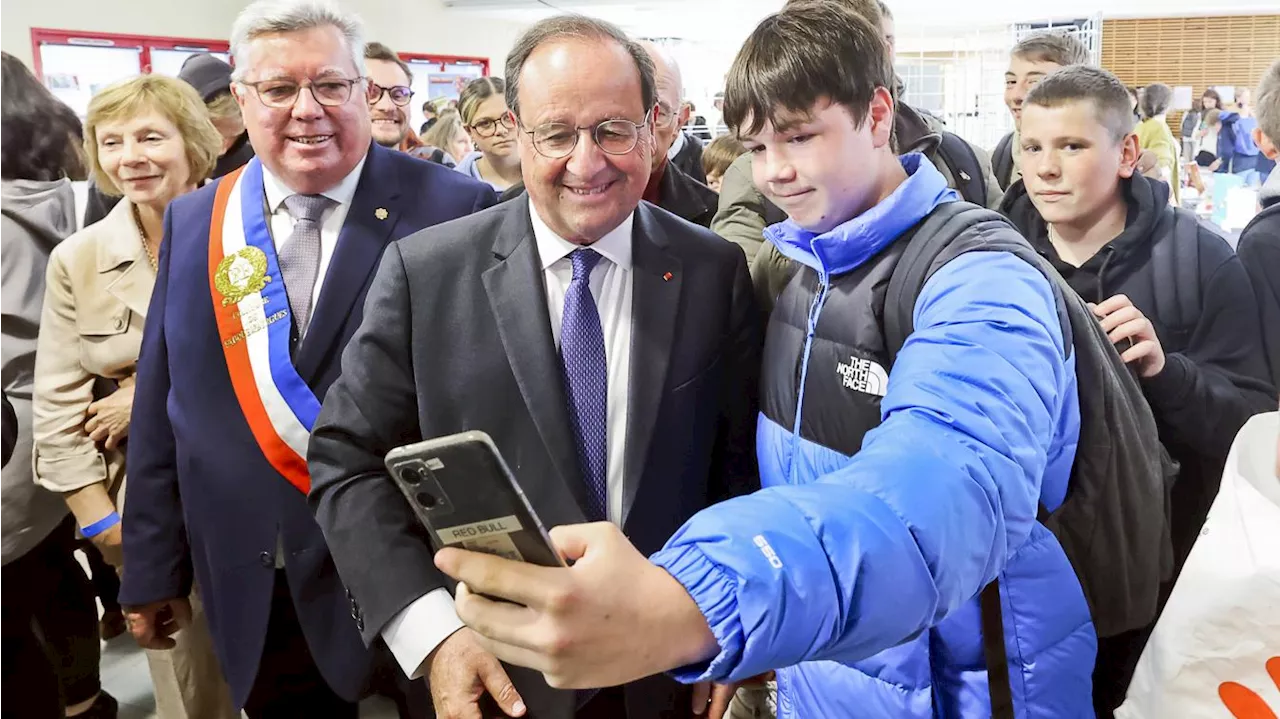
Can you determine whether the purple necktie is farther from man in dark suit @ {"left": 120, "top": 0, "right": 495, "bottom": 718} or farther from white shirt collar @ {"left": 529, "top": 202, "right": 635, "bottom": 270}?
man in dark suit @ {"left": 120, "top": 0, "right": 495, "bottom": 718}

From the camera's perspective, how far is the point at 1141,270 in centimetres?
177

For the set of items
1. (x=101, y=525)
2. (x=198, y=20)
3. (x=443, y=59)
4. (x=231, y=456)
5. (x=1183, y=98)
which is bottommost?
(x=101, y=525)

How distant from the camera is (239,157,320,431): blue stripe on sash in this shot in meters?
1.68

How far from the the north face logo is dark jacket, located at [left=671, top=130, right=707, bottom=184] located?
7.39ft

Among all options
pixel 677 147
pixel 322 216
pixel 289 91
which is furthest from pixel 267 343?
pixel 677 147

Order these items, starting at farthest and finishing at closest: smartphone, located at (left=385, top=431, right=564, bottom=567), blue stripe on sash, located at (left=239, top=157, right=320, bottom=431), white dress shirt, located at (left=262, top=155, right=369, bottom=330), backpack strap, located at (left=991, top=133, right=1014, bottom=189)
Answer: backpack strap, located at (left=991, top=133, right=1014, bottom=189) < white dress shirt, located at (left=262, top=155, right=369, bottom=330) < blue stripe on sash, located at (left=239, top=157, right=320, bottom=431) < smartphone, located at (left=385, top=431, right=564, bottom=567)

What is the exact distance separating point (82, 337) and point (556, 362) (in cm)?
144

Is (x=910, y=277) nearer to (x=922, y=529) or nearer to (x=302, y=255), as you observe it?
(x=922, y=529)

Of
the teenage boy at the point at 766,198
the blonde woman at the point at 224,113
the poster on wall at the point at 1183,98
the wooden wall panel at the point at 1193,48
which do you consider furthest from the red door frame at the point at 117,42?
the wooden wall panel at the point at 1193,48

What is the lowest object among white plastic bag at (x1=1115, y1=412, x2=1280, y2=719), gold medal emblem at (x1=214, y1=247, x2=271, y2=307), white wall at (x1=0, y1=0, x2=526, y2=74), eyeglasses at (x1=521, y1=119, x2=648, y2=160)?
white plastic bag at (x1=1115, y1=412, x2=1280, y2=719)

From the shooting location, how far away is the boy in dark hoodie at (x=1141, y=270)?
1.56m

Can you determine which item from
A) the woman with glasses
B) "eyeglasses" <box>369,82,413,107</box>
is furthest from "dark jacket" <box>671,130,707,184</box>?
"eyeglasses" <box>369,82,413,107</box>

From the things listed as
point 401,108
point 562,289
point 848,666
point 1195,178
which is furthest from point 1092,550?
point 1195,178

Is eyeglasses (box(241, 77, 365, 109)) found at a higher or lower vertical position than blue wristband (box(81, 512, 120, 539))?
higher
